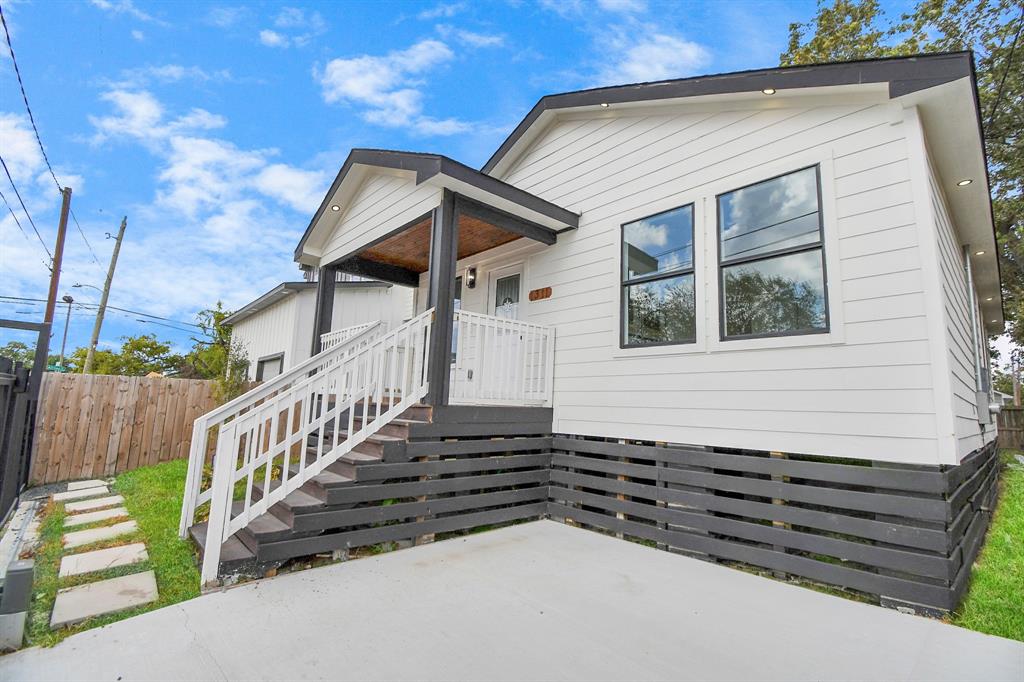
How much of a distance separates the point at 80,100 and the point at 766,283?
1471cm

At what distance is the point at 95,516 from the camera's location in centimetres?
441

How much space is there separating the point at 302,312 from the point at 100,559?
709cm

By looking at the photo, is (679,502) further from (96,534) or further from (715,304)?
(96,534)

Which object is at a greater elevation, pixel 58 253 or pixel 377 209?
pixel 58 253

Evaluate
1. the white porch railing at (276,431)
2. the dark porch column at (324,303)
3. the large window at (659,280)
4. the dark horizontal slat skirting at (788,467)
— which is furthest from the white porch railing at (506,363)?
the dark porch column at (324,303)

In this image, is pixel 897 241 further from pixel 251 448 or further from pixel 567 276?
pixel 251 448

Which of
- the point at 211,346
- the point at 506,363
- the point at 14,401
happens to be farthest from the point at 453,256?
the point at 211,346

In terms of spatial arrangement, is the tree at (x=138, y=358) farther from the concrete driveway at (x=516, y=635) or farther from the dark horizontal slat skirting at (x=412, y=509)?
the concrete driveway at (x=516, y=635)

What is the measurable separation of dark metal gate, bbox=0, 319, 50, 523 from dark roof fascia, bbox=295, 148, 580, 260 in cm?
327

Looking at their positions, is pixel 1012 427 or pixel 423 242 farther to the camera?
pixel 1012 427

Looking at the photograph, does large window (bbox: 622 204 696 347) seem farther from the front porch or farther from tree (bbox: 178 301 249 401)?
tree (bbox: 178 301 249 401)

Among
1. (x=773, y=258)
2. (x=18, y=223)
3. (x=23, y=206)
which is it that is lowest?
(x=773, y=258)

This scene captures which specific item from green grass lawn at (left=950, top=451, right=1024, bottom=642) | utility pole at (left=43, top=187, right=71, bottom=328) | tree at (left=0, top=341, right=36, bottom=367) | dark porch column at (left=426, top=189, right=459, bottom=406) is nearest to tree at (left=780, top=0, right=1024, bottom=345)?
green grass lawn at (left=950, top=451, right=1024, bottom=642)

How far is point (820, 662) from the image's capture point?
2.21 metres
